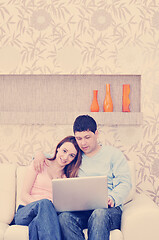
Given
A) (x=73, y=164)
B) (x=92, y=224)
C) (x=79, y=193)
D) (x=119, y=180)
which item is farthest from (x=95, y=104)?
(x=92, y=224)

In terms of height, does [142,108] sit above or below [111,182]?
above

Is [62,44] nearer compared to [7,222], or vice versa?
[7,222]

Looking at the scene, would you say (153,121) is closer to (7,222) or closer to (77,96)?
(77,96)

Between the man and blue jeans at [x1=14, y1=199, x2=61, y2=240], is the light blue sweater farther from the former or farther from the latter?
blue jeans at [x1=14, y1=199, x2=61, y2=240]

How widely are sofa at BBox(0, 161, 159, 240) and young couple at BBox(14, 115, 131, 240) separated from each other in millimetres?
72

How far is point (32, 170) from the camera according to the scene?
104 inches

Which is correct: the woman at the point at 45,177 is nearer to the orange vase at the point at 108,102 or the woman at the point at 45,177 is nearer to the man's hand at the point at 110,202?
the man's hand at the point at 110,202

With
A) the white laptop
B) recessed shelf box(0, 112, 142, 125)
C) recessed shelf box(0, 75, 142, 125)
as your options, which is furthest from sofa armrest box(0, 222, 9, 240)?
recessed shelf box(0, 75, 142, 125)

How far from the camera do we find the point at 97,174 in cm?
271

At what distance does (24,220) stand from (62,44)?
1.65m

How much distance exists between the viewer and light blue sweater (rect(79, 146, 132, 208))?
2.63 meters

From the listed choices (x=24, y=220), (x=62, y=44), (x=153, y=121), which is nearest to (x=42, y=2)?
(x=62, y=44)

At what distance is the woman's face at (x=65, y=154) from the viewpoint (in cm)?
265

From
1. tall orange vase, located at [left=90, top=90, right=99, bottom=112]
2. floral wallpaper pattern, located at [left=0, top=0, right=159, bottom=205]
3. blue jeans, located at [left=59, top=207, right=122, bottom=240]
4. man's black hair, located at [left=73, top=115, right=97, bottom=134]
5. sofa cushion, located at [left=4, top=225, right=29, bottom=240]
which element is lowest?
sofa cushion, located at [left=4, top=225, right=29, bottom=240]
